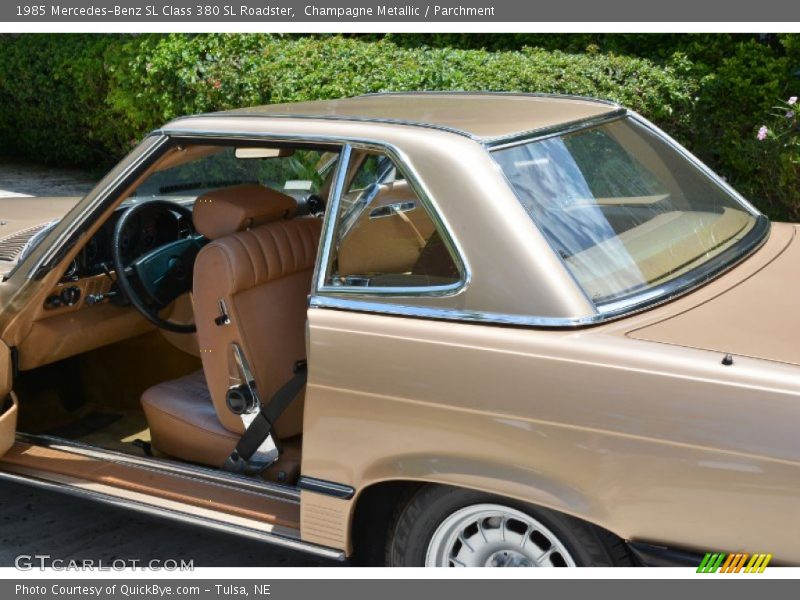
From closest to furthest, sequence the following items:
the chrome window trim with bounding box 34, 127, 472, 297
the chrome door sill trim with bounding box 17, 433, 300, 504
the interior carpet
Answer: the chrome window trim with bounding box 34, 127, 472, 297, the chrome door sill trim with bounding box 17, 433, 300, 504, the interior carpet

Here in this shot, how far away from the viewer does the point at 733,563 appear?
258 centimetres

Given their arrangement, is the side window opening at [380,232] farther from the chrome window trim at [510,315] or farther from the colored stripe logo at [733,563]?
the colored stripe logo at [733,563]

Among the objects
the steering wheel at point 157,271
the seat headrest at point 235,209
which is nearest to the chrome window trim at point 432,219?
the seat headrest at point 235,209

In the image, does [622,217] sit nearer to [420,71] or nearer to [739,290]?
[739,290]

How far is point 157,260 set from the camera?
4.46 metres

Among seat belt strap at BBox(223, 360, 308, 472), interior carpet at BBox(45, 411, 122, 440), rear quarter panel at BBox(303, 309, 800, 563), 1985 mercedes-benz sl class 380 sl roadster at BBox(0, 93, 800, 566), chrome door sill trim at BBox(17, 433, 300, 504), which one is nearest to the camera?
rear quarter panel at BBox(303, 309, 800, 563)

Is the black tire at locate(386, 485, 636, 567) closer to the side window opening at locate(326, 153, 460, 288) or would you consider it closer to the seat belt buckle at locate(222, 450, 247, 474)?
the side window opening at locate(326, 153, 460, 288)

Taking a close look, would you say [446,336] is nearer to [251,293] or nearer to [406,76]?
[251,293]

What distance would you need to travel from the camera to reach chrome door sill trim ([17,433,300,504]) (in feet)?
11.4

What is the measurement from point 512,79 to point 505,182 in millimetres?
4638

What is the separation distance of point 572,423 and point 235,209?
1.69 m

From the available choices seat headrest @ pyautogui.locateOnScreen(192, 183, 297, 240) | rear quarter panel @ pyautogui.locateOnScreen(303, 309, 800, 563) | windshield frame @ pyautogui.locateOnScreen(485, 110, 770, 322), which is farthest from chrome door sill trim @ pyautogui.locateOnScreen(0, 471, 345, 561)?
windshield frame @ pyautogui.locateOnScreen(485, 110, 770, 322)

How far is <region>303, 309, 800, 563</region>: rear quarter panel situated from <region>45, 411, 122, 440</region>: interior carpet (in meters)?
1.86

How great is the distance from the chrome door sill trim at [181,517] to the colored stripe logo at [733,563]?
1113mm
